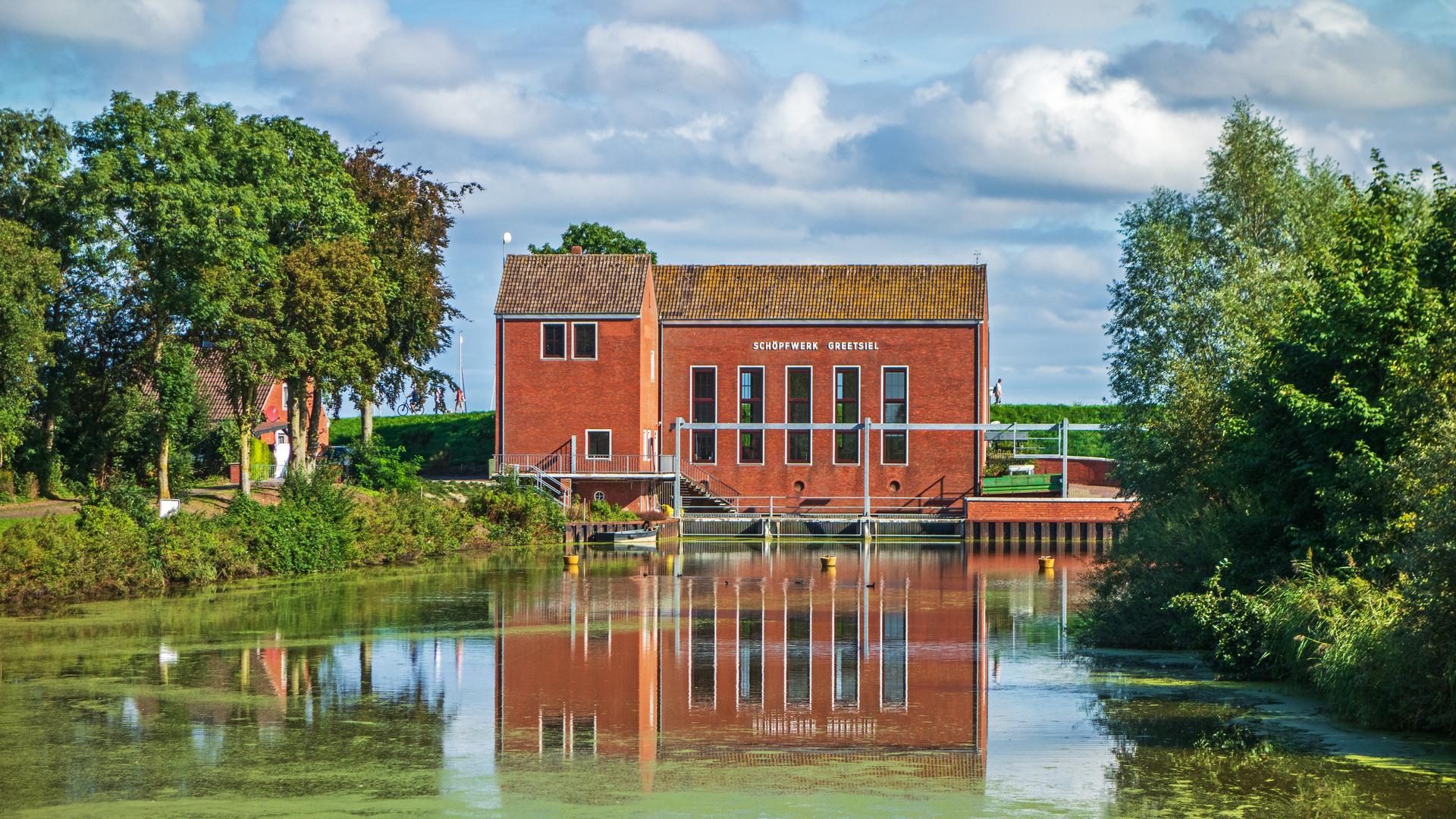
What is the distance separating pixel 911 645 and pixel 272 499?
22.2 meters

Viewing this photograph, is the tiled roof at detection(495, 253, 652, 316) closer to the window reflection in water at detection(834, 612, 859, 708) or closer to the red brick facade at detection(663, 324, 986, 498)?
the red brick facade at detection(663, 324, 986, 498)

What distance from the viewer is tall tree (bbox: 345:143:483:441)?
43312 millimetres

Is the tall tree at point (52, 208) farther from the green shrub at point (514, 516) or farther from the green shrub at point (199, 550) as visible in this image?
the green shrub at point (514, 516)

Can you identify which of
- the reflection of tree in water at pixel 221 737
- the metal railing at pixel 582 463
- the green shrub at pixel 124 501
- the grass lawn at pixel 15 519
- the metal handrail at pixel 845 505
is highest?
the metal railing at pixel 582 463

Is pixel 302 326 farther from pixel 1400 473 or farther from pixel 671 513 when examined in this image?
pixel 1400 473

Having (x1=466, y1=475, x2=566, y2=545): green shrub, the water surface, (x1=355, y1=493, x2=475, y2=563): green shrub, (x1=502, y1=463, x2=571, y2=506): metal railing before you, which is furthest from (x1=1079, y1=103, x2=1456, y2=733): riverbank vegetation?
(x1=502, y1=463, x2=571, y2=506): metal railing

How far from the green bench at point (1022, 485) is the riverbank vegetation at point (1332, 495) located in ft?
69.9

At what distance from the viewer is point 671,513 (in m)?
47.3

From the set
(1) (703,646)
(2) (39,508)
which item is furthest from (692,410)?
(1) (703,646)

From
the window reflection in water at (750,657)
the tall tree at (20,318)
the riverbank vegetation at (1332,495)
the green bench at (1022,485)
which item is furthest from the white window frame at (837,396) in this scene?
the tall tree at (20,318)

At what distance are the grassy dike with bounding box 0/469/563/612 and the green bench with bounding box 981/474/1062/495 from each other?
1683cm

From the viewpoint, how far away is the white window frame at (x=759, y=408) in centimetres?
5084

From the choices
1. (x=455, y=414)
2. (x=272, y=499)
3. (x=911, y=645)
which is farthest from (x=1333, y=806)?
(x=455, y=414)

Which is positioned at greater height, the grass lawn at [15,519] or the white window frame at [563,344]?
the white window frame at [563,344]
